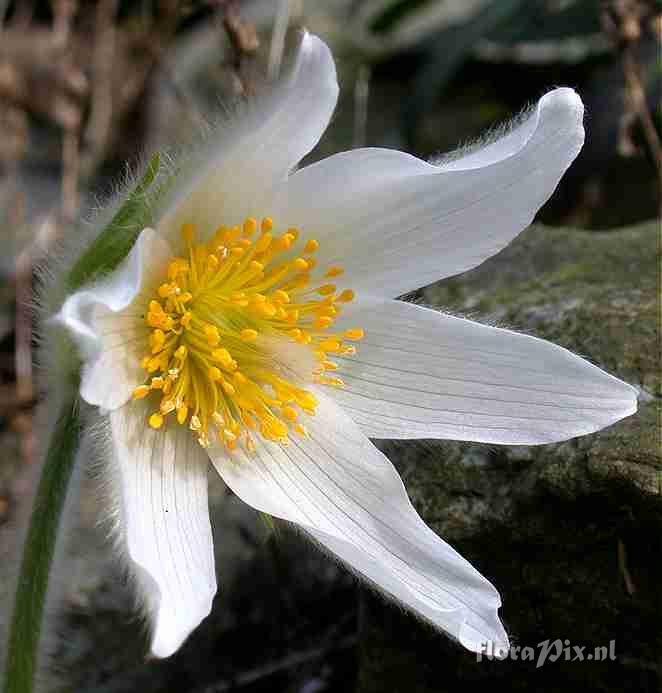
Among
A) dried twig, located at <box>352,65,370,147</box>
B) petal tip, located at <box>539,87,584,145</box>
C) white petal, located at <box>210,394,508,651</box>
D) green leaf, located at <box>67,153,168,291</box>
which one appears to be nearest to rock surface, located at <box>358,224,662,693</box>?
white petal, located at <box>210,394,508,651</box>

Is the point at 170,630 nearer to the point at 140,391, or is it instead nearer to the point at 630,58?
the point at 140,391

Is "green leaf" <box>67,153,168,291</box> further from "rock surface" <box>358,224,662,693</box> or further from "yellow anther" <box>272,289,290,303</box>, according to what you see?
"rock surface" <box>358,224,662,693</box>

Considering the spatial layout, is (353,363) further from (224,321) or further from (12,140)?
(12,140)

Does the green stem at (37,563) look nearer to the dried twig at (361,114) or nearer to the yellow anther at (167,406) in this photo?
the yellow anther at (167,406)

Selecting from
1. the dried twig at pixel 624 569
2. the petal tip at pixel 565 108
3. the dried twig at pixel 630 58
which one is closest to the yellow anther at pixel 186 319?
the petal tip at pixel 565 108

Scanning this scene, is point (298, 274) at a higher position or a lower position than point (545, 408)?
higher

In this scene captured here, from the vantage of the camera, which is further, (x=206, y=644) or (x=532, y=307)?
(x=206, y=644)

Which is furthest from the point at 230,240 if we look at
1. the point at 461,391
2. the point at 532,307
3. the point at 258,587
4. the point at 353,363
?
the point at 258,587
